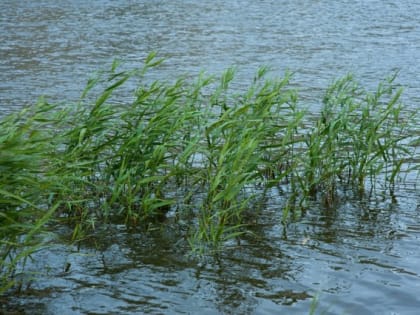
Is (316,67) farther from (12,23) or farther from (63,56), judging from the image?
(12,23)

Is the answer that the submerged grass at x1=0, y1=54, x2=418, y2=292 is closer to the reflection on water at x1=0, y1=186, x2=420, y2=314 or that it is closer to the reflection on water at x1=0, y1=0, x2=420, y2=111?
the reflection on water at x1=0, y1=186, x2=420, y2=314

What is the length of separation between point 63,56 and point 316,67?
4712 millimetres

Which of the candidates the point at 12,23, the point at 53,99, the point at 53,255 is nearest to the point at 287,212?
the point at 53,255

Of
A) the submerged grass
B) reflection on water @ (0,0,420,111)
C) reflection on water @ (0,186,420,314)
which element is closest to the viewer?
reflection on water @ (0,186,420,314)

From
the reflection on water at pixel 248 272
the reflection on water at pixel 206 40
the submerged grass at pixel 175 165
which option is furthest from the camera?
the reflection on water at pixel 206 40

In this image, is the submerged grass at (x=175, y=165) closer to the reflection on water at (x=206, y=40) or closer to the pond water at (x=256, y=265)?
the pond water at (x=256, y=265)

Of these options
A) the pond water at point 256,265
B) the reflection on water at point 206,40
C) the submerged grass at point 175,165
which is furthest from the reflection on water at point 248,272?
the reflection on water at point 206,40

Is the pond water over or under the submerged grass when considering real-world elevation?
under

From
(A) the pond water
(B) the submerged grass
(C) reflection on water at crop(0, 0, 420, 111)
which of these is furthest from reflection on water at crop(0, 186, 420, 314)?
(C) reflection on water at crop(0, 0, 420, 111)

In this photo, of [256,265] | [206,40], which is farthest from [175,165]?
[206,40]

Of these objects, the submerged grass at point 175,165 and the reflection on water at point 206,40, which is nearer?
the submerged grass at point 175,165

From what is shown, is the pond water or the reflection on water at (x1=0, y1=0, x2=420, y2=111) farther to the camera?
the reflection on water at (x1=0, y1=0, x2=420, y2=111)

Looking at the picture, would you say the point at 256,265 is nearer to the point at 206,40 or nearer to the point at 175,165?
the point at 175,165

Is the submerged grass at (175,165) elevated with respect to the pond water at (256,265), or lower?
elevated
